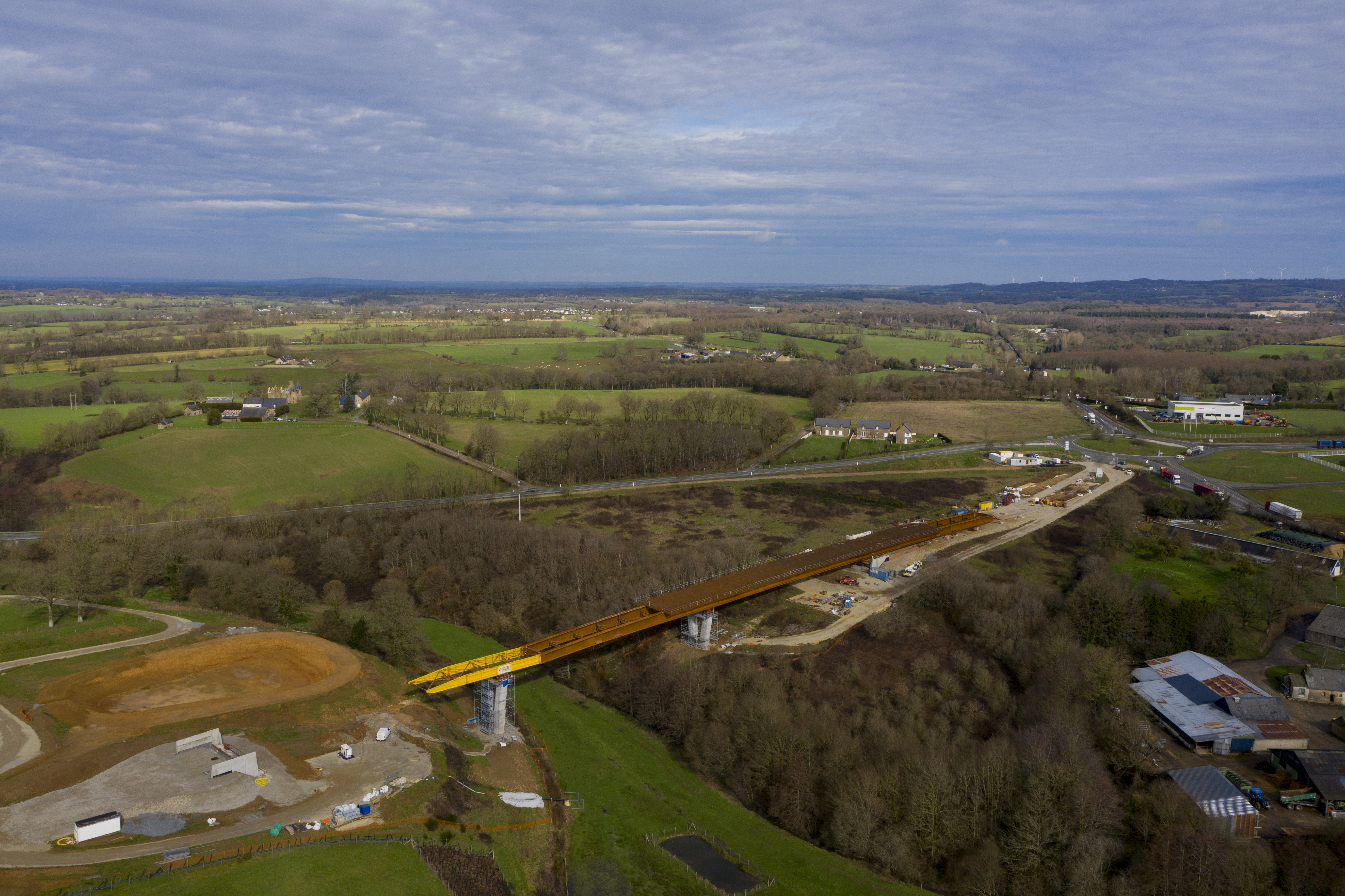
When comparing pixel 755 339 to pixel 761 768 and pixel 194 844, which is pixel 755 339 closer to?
pixel 761 768

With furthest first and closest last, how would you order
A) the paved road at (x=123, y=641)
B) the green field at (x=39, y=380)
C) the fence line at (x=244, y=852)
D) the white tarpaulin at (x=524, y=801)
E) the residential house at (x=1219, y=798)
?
the green field at (x=39, y=380) < the paved road at (x=123, y=641) < the white tarpaulin at (x=524, y=801) < the residential house at (x=1219, y=798) < the fence line at (x=244, y=852)

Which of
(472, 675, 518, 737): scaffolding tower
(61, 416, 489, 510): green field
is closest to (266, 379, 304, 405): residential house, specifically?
(61, 416, 489, 510): green field

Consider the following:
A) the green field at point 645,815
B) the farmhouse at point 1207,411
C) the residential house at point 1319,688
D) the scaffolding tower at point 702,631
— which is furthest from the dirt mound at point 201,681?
the farmhouse at point 1207,411

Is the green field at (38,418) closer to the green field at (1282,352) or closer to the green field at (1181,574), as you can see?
Result: the green field at (1181,574)

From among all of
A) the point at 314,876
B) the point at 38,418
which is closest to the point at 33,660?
the point at 314,876

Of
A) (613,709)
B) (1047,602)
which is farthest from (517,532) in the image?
(1047,602)

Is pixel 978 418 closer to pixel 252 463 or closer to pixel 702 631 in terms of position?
pixel 702 631
